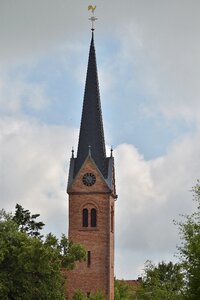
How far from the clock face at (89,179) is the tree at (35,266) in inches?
1001

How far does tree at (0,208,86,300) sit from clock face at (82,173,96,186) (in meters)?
25.4

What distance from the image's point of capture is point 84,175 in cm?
10644

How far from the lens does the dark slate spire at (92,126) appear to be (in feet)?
350

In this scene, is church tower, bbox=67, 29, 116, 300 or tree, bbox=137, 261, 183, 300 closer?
tree, bbox=137, 261, 183, 300

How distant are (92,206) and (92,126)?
8.24 meters

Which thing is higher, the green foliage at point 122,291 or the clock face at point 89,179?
the clock face at point 89,179

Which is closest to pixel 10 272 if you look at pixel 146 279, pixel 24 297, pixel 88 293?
pixel 24 297

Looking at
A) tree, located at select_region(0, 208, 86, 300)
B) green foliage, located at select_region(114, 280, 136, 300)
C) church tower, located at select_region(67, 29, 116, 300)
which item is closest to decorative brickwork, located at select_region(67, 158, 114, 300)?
church tower, located at select_region(67, 29, 116, 300)

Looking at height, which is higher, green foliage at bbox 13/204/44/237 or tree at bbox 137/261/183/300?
green foliage at bbox 13/204/44/237

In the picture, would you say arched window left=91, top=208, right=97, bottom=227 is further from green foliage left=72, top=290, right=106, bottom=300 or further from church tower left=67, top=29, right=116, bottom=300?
green foliage left=72, top=290, right=106, bottom=300

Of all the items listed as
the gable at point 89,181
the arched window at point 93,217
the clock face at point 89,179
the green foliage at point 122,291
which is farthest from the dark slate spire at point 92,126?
the green foliage at point 122,291

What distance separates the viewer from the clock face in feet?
349

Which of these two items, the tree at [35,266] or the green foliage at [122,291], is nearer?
the tree at [35,266]

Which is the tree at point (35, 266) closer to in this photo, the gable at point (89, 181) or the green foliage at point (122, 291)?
the gable at point (89, 181)
